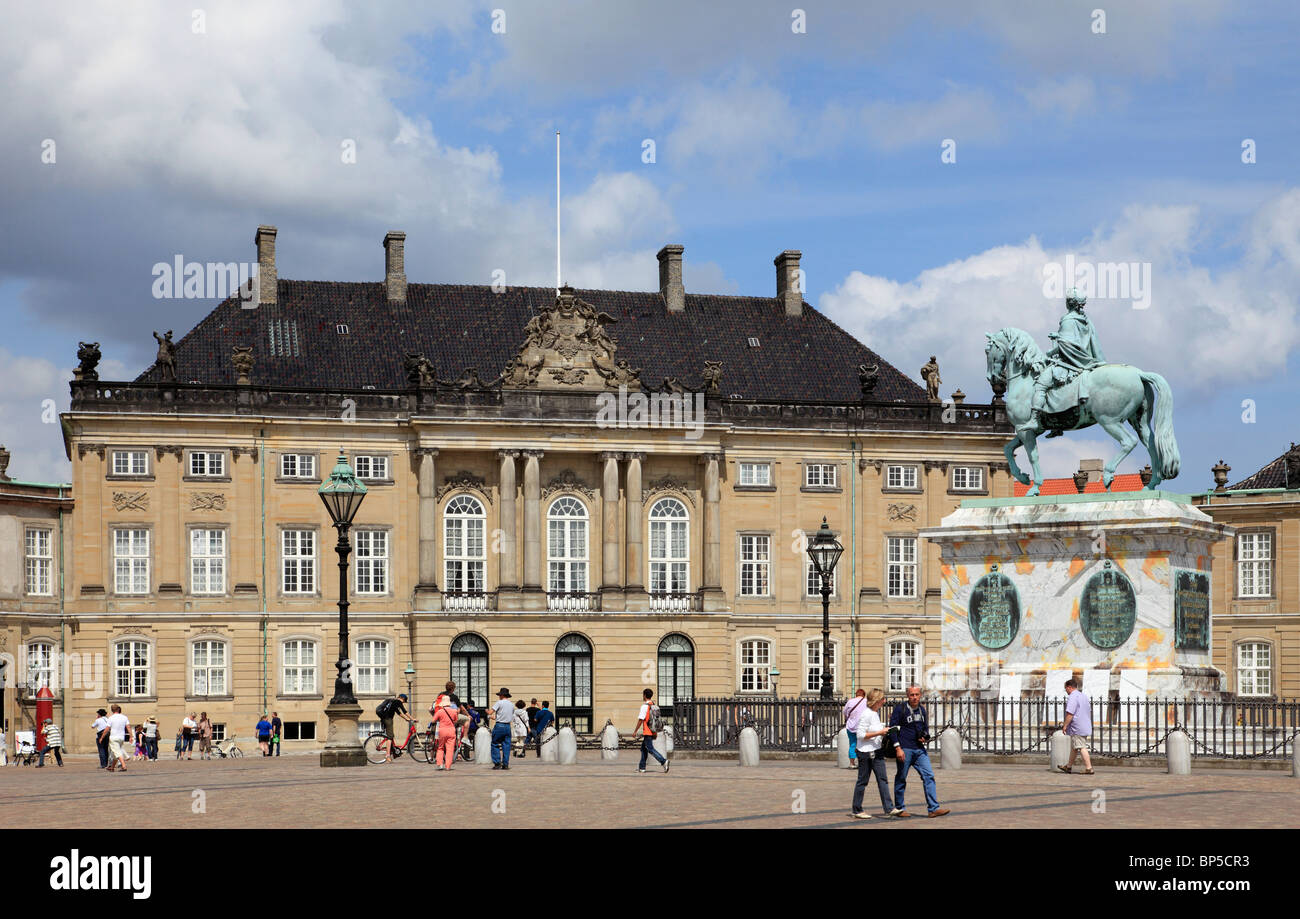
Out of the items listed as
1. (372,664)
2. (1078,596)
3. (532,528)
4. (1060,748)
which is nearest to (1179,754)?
(1060,748)

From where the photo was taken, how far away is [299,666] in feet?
198

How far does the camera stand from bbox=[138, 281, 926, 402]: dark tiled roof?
2461 inches

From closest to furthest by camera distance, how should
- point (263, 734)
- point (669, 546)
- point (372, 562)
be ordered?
point (263, 734) < point (372, 562) < point (669, 546)

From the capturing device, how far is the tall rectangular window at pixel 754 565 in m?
64.0

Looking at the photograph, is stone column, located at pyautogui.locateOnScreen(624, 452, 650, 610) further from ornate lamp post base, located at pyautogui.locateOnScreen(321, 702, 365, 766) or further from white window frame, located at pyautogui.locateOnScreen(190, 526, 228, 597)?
ornate lamp post base, located at pyautogui.locateOnScreen(321, 702, 365, 766)

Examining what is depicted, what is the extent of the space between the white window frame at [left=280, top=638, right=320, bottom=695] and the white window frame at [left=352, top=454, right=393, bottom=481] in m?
5.72

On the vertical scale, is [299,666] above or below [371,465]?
below

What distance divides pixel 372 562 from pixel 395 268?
11376 mm

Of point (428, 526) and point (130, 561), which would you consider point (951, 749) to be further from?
point (130, 561)

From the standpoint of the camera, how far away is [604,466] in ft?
205

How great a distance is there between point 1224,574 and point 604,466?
843 inches

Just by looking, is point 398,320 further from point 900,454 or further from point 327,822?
point 327,822

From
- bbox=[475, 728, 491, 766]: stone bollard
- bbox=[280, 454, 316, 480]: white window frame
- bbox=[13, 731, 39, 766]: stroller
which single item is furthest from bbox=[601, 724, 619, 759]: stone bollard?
bbox=[280, 454, 316, 480]: white window frame

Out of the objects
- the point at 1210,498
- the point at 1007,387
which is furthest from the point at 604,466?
the point at 1007,387
